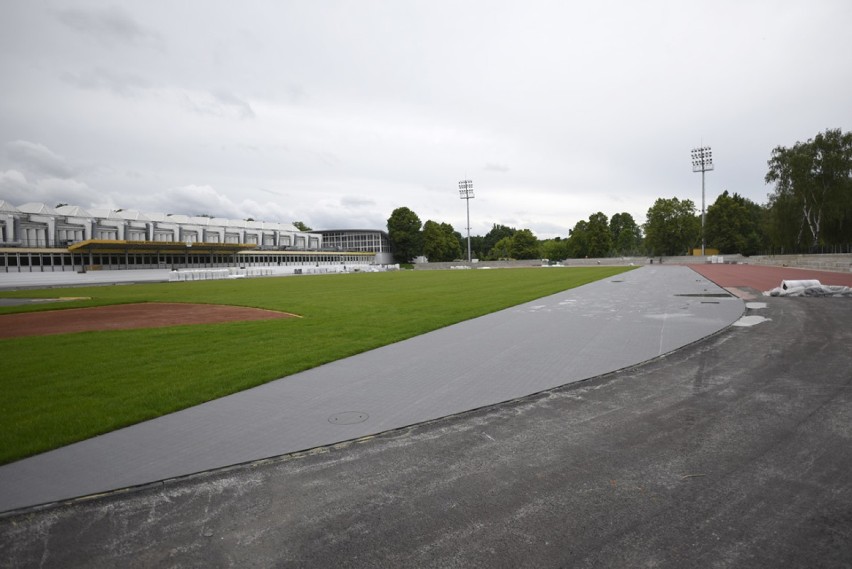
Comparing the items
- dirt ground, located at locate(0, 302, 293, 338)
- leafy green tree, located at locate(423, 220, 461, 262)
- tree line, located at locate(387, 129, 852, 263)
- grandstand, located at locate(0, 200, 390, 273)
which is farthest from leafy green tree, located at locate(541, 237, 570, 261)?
dirt ground, located at locate(0, 302, 293, 338)

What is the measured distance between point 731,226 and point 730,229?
878mm

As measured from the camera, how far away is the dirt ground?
14.5 meters

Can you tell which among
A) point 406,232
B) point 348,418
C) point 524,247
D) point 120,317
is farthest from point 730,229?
point 348,418

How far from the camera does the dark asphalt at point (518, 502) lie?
2.92 m

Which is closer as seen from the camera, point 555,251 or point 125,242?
point 125,242

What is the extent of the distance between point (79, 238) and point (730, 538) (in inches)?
3157

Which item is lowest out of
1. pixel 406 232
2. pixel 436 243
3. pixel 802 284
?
pixel 802 284

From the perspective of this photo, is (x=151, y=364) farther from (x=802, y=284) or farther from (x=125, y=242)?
(x=125, y=242)

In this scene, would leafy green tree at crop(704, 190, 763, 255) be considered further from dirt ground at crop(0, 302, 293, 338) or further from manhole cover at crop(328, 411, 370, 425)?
manhole cover at crop(328, 411, 370, 425)

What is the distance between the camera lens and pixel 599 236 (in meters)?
103

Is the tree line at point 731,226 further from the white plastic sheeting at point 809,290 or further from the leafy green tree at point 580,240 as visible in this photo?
the white plastic sheeting at point 809,290

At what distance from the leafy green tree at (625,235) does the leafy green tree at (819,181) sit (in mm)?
68745

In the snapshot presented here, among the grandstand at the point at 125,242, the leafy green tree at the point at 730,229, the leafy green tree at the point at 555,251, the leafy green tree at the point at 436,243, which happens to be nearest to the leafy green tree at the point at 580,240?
the leafy green tree at the point at 555,251

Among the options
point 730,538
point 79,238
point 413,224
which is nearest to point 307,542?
point 730,538
